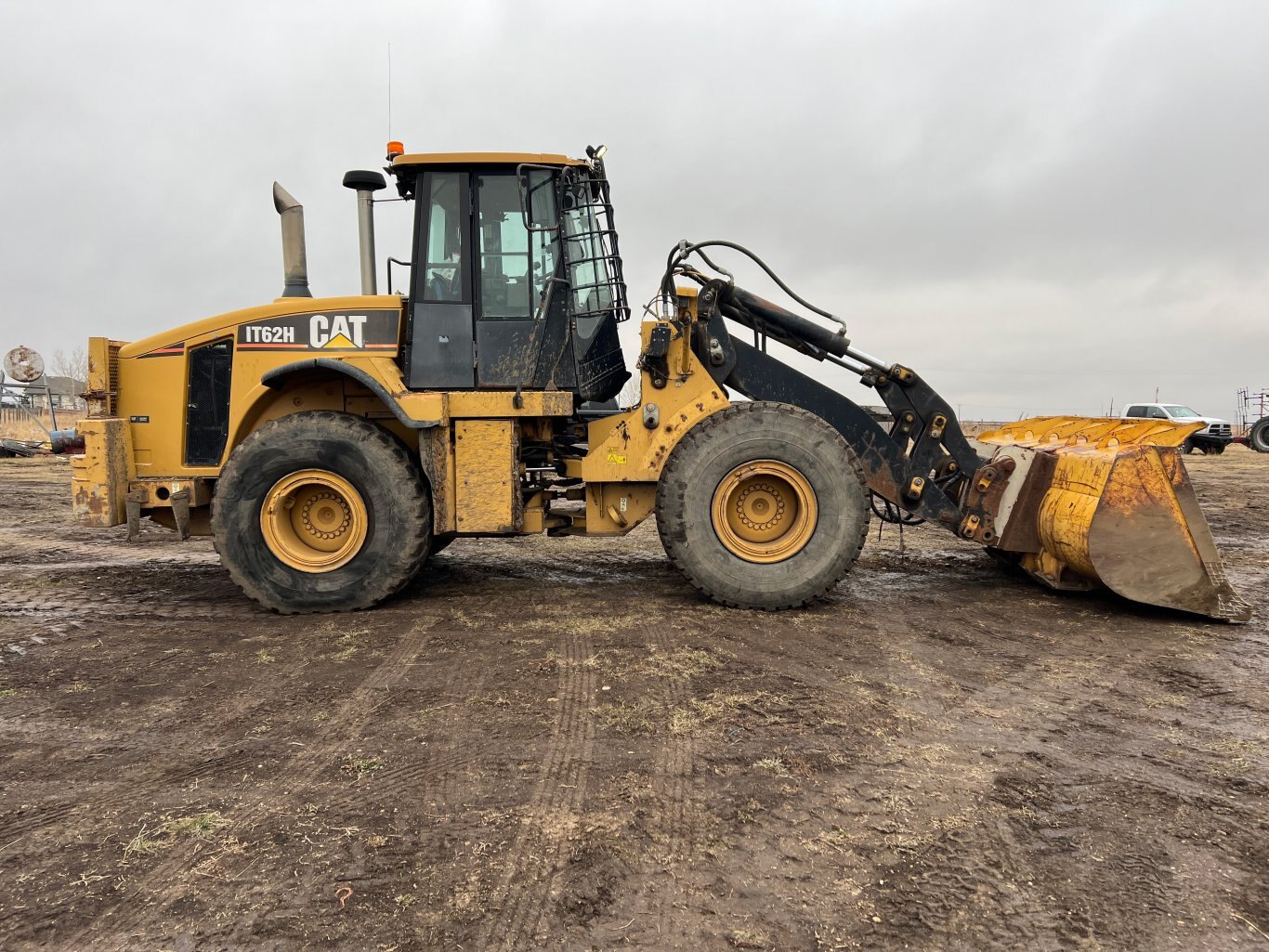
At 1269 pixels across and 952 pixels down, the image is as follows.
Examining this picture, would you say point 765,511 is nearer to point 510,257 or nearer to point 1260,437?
point 510,257

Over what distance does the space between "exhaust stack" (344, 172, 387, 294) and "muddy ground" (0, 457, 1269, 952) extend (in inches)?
101

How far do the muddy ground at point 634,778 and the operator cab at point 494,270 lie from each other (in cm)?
176

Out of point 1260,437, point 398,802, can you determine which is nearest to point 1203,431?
point 1260,437

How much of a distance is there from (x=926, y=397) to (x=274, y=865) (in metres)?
5.34

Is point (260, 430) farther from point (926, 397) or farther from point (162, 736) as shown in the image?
point (926, 397)

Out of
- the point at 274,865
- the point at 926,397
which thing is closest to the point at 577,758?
the point at 274,865

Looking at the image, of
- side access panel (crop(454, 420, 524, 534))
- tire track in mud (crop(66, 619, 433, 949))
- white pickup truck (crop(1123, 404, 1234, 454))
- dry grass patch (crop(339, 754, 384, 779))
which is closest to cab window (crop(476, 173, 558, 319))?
side access panel (crop(454, 420, 524, 534))

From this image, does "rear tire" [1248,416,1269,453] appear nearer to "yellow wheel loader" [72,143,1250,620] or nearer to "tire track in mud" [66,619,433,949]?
"yellow wheel loader" [72,143,1250,620]

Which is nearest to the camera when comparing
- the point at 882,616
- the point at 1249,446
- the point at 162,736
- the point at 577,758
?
the point at 577,758

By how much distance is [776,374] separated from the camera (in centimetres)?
612

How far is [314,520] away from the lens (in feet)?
18.8

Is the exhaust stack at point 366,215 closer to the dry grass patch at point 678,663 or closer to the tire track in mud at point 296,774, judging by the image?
the tire track in mud at point 296,774

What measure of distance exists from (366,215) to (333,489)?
2113 mm

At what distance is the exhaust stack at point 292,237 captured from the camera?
20.7 feet
